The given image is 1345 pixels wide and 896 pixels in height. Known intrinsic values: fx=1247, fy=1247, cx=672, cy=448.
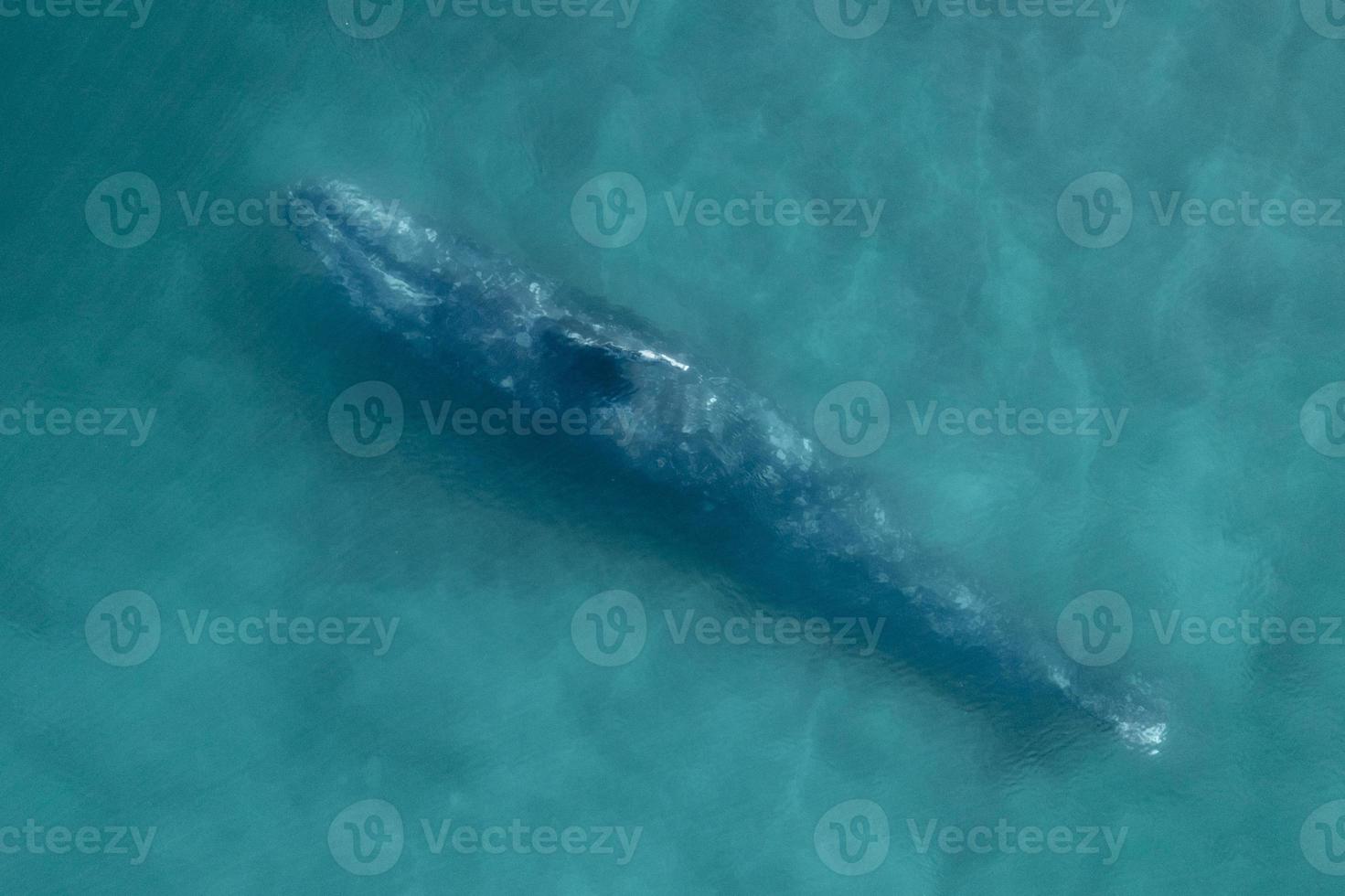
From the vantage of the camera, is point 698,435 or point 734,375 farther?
point 734,375

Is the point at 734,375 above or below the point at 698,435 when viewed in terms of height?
above

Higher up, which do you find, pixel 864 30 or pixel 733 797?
pixel 864 30

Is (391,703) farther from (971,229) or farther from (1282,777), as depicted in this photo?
(1282,777)

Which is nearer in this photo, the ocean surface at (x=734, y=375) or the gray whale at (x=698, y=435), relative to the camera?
the ocean surface at (x=734, y=375)

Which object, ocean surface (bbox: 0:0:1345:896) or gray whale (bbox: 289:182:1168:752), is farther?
gray whale (bbox: 289:182:1168:752)

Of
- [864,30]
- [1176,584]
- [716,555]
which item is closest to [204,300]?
[716,555]
